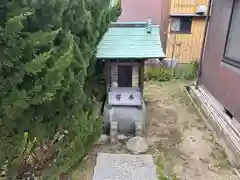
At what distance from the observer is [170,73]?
10461mm

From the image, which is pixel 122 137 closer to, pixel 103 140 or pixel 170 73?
pixel 103 140

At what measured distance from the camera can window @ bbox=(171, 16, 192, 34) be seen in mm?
10898

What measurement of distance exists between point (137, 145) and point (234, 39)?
10.6 ft

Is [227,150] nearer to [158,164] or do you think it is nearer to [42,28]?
[158,164]

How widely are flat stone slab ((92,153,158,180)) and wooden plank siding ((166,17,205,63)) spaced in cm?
780

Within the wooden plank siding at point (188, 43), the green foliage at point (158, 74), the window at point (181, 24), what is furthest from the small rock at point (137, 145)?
the window at point (181, 24)

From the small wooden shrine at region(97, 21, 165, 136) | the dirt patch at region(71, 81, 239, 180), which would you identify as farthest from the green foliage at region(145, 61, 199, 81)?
the small wooden shrine at region(97, 21, 165, 136)

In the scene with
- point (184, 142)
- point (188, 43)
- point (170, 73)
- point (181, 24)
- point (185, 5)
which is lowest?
point (170, 73)

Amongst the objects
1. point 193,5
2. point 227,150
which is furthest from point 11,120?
point 193,5

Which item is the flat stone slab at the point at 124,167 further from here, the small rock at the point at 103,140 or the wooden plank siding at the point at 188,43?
the wooden plank siding at the point at 188,43

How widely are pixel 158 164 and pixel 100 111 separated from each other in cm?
211

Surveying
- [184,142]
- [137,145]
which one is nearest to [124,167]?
[137,145]

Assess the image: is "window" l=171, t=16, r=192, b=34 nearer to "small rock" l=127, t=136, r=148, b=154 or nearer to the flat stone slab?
"small rock" l=127, t=136, r=148, b=154

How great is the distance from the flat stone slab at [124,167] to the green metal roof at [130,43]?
201 cm
